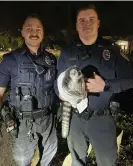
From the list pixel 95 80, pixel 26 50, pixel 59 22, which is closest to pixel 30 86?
pixel 26 50

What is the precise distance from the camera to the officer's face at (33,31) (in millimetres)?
2268

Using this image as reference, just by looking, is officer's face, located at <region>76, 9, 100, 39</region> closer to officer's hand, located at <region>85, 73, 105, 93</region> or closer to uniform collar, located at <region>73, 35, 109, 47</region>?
uniform collar, located at <region>73, 35, 109, 47</region>

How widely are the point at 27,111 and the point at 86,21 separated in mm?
838

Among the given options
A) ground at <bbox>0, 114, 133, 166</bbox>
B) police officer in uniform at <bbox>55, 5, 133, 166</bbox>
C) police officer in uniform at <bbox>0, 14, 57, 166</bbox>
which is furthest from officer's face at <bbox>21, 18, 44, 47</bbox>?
ground at <bbox>0, 114, 133, 166</bbox>

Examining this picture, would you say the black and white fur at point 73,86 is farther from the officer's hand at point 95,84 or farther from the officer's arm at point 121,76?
the officer's arm at point 121,76

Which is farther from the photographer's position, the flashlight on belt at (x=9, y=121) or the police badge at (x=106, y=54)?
the flashlight on belt at (x=9, y=121)

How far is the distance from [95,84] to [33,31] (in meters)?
0.62

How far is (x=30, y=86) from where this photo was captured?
2.35 m

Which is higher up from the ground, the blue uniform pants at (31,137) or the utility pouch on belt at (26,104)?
the utility pouch on belt at (26,104)

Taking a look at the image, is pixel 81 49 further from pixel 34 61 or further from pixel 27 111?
pixel 27 111

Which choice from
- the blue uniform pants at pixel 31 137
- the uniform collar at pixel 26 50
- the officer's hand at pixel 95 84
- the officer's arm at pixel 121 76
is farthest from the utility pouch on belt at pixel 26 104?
the officer's arm at pixel 121 76

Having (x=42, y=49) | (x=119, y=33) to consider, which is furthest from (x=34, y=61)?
(x=119, y=33)

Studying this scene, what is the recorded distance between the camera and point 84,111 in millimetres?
2309

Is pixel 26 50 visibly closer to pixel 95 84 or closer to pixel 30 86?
pixel 30 86
